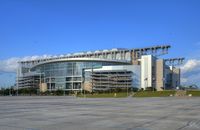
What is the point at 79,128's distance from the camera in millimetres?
15422

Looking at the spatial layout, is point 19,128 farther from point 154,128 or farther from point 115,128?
point 154,128

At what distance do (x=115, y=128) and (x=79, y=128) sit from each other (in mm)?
1540

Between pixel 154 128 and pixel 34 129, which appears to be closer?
pixel 34 129

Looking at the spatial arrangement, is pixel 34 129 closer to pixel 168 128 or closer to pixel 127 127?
pixel 127 127

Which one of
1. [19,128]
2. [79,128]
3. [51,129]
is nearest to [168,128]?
[79,128]

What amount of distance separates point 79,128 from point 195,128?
5198 mm

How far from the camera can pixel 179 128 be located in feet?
52.7

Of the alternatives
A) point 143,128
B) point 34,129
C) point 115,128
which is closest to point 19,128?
point 34,129

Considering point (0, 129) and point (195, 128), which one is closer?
point (0, 129)

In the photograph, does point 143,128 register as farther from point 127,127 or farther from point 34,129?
point 34,129

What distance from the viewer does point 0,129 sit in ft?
47.9

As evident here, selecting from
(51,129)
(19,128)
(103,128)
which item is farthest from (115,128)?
(19,128)

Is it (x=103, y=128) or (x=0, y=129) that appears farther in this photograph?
(x=103, y=128)

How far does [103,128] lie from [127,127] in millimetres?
1137
